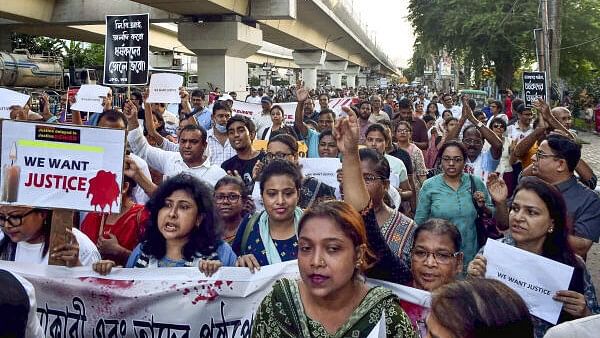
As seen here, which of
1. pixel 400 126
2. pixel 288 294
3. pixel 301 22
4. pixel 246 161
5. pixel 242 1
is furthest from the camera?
pixel 301 22

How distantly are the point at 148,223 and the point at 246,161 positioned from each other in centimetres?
238

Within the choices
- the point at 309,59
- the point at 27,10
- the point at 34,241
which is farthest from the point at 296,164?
the point at 309,59

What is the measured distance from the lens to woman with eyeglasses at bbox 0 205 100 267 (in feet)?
10.5

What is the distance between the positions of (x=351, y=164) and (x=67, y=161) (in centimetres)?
147

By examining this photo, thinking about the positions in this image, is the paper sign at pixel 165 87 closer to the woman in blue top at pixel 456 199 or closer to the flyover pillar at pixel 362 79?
the woman in blue top at pixel 456 199

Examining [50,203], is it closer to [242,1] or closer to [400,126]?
[400,126]

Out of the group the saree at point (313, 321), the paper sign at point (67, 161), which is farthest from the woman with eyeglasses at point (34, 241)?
the saree at point (313, 321)

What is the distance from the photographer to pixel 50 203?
10.3 feet

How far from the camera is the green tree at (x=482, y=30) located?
29625mm

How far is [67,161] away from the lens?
3.24 meters

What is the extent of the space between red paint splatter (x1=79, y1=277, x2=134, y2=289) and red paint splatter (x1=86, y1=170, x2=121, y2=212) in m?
0.38

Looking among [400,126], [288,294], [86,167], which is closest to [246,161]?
[400,126]

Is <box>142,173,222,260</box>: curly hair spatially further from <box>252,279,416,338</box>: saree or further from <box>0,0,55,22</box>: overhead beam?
<box>0,0,55,22</box>: overhead beam

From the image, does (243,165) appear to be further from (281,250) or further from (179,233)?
(179,233)
